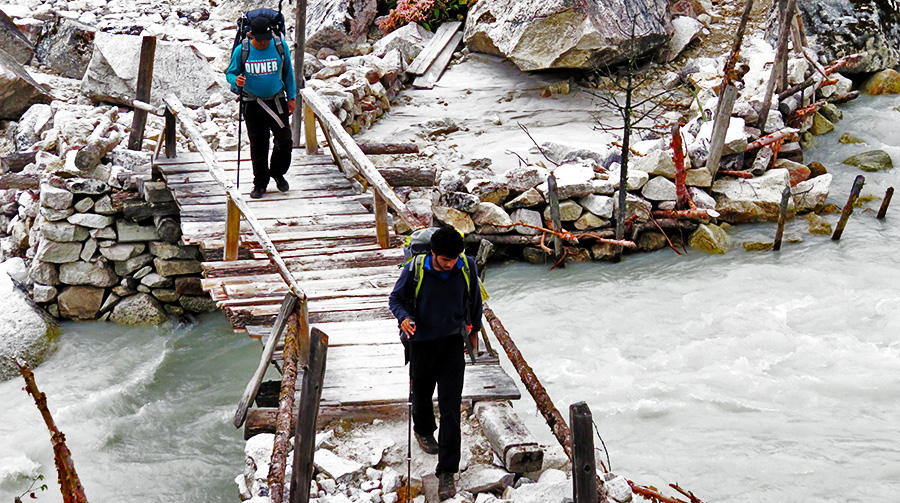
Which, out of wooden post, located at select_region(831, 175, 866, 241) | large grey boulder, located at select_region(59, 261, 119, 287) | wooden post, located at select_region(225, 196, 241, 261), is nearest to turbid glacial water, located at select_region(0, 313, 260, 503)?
large grey boulder, located at select_region(59, 261, 119, 287)

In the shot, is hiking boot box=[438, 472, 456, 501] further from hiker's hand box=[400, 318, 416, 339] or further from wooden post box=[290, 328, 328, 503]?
hiker's hand box=[400, 318, 416, 339]

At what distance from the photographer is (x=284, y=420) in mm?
4555

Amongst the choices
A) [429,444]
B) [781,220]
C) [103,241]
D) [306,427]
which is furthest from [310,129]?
[781,220]

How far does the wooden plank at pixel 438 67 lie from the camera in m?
15.3

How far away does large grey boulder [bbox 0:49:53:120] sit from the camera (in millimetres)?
12398

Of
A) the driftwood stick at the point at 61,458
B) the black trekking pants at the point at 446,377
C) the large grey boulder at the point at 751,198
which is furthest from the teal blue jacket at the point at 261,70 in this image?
the large grey boulder at the point at 751,198

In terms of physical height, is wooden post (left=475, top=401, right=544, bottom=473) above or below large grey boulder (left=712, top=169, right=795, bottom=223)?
above

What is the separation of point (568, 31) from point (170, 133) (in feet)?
25.5

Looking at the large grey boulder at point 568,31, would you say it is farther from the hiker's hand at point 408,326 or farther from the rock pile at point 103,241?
the hiker's hand at point 408,326

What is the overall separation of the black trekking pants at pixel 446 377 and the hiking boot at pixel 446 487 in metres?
0.04

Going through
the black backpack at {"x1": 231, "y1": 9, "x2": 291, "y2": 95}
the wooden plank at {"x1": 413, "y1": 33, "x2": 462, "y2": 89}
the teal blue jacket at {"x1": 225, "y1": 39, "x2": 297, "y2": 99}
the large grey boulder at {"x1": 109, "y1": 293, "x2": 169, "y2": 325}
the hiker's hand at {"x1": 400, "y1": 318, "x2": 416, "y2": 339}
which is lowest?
the large grey boulder at {"x1": 109, "y1": 293, "x2": 169, "y2": 325}

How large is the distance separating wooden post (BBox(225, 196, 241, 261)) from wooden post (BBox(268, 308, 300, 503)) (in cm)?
177

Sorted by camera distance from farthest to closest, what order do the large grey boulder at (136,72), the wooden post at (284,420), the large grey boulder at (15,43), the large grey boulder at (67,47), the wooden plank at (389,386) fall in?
the large grey boulder at (15,43), the large grey boulder at (67,47), the large grey boulder at (136,72), the wooden plank at (389,386), the wooden post at (284,420)

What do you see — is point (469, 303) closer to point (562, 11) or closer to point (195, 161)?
point (195, 161)
